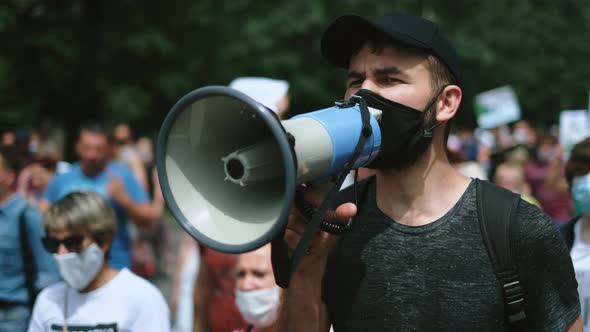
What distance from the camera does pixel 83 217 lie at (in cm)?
337

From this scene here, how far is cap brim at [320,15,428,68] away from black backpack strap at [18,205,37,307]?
2.40 metres

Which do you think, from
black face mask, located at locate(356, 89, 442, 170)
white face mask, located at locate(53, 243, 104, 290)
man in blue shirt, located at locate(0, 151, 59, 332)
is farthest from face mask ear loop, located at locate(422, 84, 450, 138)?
man in blue shirt, located at locate(0, 151, 59, 332)

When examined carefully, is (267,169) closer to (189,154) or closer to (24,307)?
(189,154)

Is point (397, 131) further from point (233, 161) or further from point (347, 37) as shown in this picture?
point (233, 161)

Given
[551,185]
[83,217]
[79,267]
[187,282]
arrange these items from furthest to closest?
[551,185], [187,282], [83,217], [79,267]

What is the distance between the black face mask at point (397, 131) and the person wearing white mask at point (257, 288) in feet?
4.96

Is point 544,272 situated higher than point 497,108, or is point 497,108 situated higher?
point 497,108

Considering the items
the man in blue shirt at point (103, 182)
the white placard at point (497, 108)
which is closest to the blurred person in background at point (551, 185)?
the white placard at point (497, 108)

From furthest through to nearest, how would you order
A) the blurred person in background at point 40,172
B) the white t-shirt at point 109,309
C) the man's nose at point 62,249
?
the blurred person in background at point 40,172
the man's nose at point 62,249
the white t-shirt at point 109,309

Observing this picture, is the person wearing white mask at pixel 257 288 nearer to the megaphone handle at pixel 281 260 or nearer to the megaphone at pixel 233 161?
the megaphone handle at pixel 281 260

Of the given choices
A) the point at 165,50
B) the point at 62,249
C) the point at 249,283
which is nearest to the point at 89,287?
the point at 62,249

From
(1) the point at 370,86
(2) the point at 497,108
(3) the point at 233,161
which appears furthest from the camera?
(2) the point at 497,108

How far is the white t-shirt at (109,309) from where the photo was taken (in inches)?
122

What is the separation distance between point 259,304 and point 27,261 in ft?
4.43
